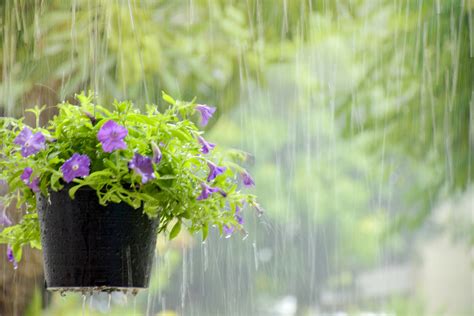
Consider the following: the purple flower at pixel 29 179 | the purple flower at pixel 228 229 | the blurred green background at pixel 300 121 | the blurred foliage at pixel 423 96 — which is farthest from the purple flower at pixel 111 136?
Answer: the blurred foliage at pixel 423 96

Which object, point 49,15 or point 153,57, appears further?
point 153,57

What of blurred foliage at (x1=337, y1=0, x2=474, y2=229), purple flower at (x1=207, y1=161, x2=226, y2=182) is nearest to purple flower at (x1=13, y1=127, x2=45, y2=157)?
purple flower at (x1=207, y1=161, x2=226, y2=182)

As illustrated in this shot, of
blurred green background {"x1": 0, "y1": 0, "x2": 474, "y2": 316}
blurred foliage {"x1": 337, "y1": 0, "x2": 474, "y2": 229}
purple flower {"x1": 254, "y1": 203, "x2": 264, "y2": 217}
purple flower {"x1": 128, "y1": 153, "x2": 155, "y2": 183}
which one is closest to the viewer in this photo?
purple flower {"x1": 128, "y1": 153, "x2": 155, "y2": 183}

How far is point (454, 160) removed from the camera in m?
3.06

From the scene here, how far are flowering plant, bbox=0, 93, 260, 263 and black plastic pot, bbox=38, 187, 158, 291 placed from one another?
19 mm

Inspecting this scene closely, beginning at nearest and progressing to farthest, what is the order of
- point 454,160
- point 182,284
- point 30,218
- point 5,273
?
point 30,218 → point 5,273 → point 454,160 → point 182,284

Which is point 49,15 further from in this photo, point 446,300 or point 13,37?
point 446,300

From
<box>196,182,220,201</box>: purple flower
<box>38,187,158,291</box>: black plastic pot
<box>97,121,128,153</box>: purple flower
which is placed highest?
<box>97,121,128,153</box>: purple flower

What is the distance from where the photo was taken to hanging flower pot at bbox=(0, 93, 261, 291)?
1132 mm

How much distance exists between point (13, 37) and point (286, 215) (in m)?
1.73

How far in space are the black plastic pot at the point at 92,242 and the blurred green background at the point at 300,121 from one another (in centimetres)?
65

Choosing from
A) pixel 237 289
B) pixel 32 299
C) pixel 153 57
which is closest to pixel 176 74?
pixel 153 57

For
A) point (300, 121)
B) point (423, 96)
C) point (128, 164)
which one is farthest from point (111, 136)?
point (300, 121)

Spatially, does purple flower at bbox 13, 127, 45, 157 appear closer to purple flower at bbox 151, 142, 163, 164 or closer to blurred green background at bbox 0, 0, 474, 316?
purple flower at bbox 151, 142, 163, 164
